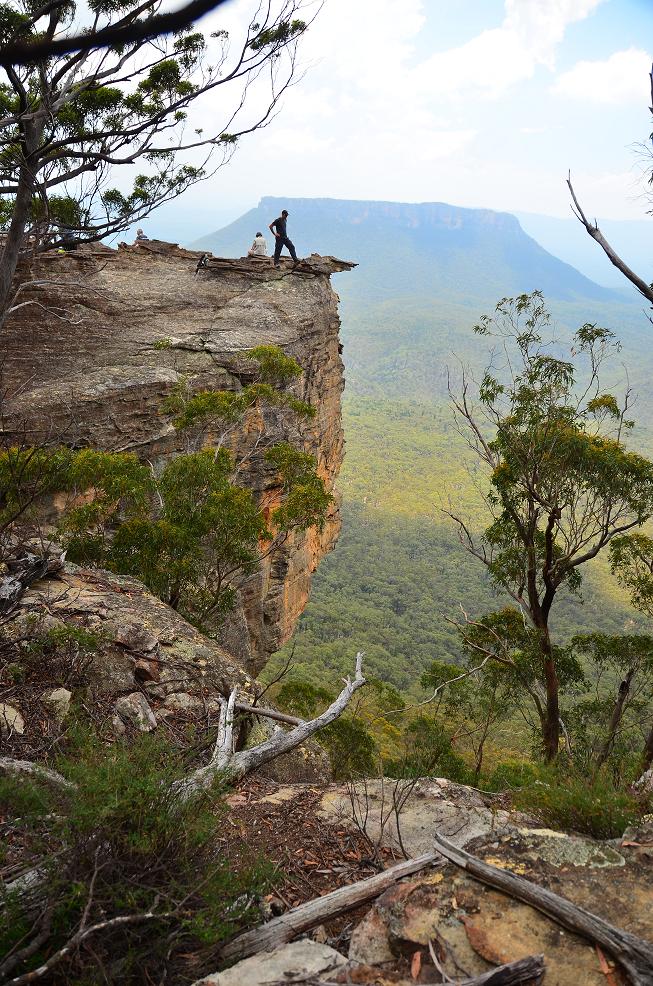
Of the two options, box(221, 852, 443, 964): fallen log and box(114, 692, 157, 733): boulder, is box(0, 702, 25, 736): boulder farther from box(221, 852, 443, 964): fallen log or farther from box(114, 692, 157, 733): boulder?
box(221, 852, 443, 964): fallen log

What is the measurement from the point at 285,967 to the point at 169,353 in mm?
14349

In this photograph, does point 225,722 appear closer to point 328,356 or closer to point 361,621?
point 328,356

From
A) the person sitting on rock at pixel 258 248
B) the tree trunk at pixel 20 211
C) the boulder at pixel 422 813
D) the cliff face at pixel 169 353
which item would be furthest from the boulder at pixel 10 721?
the person sitting on rock at pixel 258 248

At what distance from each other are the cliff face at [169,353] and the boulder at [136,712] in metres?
5.88

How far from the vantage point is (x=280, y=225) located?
18.2 meters

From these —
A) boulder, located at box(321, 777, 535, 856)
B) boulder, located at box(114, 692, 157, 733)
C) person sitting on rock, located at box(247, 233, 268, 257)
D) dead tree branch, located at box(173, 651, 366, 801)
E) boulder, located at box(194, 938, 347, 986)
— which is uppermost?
person sitting on rock, located at box(247, 233, 268, 257)

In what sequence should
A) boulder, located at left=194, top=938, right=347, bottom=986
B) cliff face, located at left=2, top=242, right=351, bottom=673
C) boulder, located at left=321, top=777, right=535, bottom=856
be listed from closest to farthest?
1. boulder, located at left=194, top=938, right=347, bottom=986
2. boulder, located at left=321, top=777, right=535, bottom=856
3. cliff face, located at left=2, top=242, right=351, bottom=673

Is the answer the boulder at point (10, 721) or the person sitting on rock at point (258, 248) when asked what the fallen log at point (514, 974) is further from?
the person sitting on rock at point (258, 248)

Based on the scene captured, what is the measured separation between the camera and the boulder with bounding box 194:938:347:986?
10.2 ft

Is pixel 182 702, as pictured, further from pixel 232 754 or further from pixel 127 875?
pixel 127 875

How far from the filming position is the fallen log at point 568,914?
312 cm

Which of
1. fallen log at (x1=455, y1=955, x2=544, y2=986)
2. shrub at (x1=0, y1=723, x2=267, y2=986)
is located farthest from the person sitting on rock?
fallen log at (x1=455, y1=955, x2=544, y2=986)

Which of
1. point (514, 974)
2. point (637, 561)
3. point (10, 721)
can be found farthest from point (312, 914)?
point (637, 561)

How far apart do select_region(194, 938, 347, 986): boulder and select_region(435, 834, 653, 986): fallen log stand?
0.89 m
